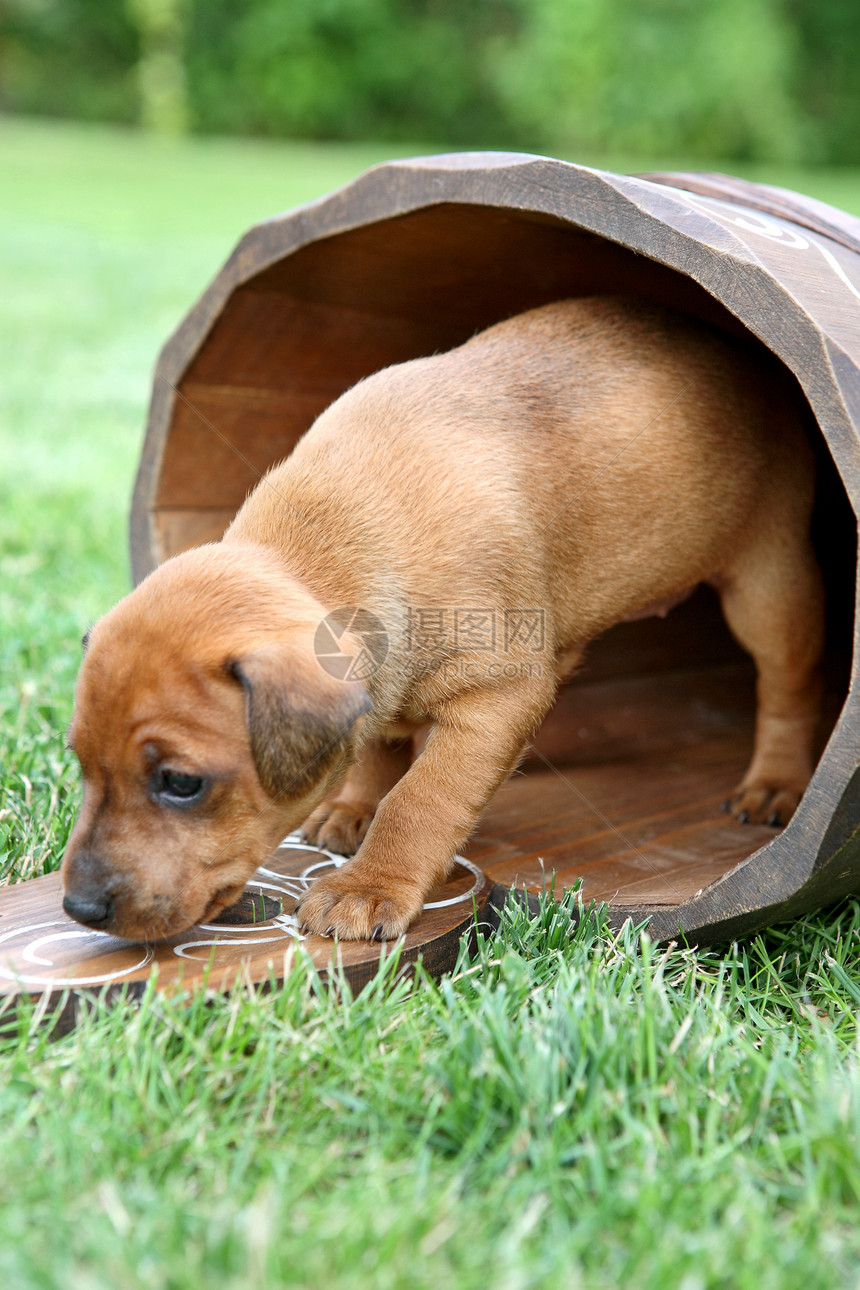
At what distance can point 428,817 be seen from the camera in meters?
3.03

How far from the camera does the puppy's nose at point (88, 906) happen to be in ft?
8.41

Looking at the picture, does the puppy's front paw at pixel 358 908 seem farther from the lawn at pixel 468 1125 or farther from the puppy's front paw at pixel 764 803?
the puppy's front paw at pixel 764 803

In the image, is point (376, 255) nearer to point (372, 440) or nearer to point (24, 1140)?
point (372, 440)

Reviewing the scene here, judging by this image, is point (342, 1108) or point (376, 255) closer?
point (342, 1108)

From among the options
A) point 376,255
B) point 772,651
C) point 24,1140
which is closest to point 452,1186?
point 24,1140

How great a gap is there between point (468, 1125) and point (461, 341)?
3.29 meters

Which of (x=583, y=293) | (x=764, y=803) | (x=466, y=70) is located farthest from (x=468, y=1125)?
(x=466, y=70)

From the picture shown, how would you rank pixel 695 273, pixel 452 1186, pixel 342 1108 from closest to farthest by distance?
pixel 452 1186 < pixel 342 1108 < pixel 695 273

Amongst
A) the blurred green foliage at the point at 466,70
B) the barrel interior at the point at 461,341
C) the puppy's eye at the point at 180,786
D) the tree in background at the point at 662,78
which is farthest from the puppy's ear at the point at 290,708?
the blurred green foliage at the point at 466,70

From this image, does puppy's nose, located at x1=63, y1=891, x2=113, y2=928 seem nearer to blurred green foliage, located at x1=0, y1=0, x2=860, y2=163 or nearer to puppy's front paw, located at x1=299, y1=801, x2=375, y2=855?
puppy's front paw, located at x1=299, y1=801, x2=375, y2=855

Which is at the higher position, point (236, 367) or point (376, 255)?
point (376, 255)

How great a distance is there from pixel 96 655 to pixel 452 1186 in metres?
1.31

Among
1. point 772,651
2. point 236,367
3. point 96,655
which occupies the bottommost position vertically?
point 772,651

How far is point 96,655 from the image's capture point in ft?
8.69
